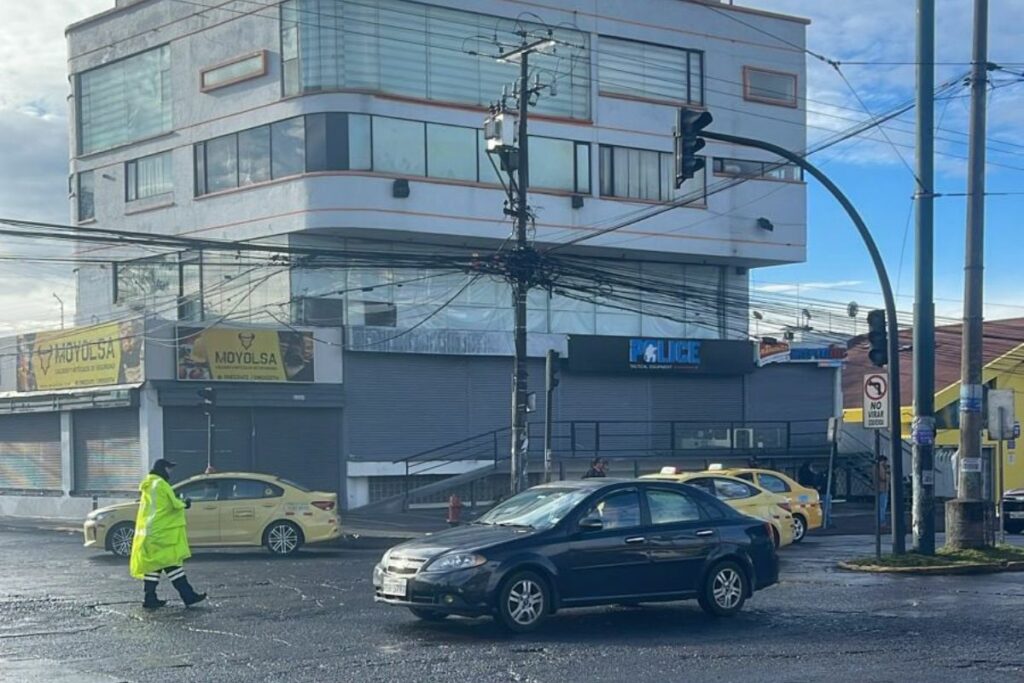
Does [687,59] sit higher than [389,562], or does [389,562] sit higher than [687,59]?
[687,59]

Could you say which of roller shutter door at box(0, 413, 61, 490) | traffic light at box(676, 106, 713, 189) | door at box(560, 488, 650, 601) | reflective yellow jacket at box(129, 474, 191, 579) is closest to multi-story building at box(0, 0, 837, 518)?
roller shutter door at box(0, 413, 61, 490)

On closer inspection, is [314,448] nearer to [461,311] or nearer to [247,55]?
[461,311]

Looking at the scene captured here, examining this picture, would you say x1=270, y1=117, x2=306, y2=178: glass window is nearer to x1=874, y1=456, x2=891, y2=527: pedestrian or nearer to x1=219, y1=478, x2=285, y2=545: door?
x1=219, y1=478, x2=285, y2=545: door

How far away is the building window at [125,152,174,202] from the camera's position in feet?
133

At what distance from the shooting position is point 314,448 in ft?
114

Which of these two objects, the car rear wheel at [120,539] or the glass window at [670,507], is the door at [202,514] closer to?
the car rear wheel at [120,539]

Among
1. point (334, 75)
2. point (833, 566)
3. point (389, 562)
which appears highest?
point (334, 75)

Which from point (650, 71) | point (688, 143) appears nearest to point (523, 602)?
point (688, 143)

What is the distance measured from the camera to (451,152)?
1476 inches

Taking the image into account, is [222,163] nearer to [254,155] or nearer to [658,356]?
[254,155]

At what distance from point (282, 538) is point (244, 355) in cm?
1112

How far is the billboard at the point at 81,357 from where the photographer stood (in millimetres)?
32062

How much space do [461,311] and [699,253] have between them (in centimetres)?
787

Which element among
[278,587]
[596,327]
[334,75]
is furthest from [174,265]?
[278,587]
